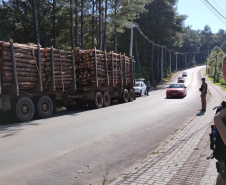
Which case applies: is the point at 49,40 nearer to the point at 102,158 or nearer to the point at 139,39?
the point at 102,158

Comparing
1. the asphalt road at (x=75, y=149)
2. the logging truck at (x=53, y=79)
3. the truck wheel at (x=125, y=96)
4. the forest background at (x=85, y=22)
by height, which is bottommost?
the asphalt road at (x=75, y=149)

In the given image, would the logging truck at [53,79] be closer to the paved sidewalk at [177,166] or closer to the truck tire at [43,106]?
the truck tire at [43,106]

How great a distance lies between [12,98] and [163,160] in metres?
8.71

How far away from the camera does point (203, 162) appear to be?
5.91m

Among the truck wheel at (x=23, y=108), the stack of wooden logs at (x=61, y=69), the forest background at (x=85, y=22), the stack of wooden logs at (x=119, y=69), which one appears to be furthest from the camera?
the forest background at (x=85, y=22)

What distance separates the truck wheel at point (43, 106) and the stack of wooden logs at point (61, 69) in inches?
34.8

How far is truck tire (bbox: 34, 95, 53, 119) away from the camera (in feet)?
44.9

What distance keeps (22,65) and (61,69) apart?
283 cm

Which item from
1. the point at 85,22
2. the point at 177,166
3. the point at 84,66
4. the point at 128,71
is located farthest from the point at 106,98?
the point at 85,22

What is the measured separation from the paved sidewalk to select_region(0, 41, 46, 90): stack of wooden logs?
7463mm

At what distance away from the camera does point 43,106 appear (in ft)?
46.4

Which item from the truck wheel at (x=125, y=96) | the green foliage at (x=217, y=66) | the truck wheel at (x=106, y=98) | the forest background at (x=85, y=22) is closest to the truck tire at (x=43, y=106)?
the truck wheel at (x=106, y=98)

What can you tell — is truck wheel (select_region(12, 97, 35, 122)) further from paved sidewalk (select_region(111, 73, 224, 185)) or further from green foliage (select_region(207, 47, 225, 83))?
green foliage (select_region(207, 47, 225, 83))

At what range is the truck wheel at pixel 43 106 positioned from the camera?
13.7 m
